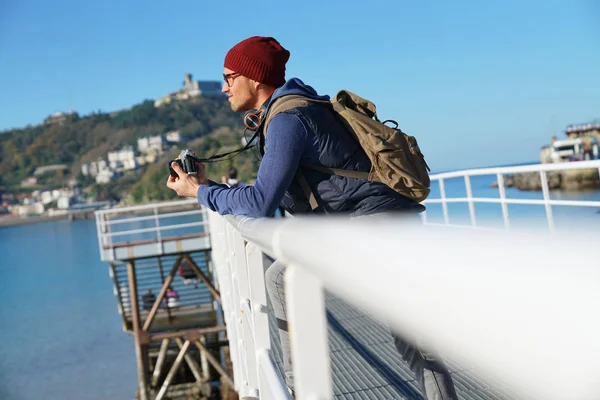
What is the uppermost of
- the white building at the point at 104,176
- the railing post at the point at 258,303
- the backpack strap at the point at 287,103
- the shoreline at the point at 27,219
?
the white building at the point at 104,176

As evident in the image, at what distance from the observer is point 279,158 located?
1.94m

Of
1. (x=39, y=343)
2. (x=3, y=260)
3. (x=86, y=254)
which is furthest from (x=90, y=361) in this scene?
(x=3, y=260)

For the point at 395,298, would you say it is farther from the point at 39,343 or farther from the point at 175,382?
the point at 39,343

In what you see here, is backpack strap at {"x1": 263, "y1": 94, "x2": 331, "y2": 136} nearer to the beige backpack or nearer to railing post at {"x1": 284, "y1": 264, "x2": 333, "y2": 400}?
the beige backpack

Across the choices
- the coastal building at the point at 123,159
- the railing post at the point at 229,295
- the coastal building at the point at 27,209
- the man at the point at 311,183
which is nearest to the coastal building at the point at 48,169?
the coastal building at the point at 27,209

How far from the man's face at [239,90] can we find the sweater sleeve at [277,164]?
341 mm

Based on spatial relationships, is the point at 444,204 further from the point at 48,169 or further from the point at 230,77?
the point at 48,169

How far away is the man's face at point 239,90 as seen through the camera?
2254mm

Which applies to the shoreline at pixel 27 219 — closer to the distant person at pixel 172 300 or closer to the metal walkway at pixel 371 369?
the distant person at pixel 172 300

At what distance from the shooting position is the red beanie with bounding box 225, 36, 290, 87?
221cm

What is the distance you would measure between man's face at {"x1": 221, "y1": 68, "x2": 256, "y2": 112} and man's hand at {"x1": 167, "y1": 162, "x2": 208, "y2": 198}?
28cm

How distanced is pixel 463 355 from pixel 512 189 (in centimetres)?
9142

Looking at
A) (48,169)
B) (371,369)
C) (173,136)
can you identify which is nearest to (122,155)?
(173,136)

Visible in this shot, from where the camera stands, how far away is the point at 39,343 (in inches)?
1331
